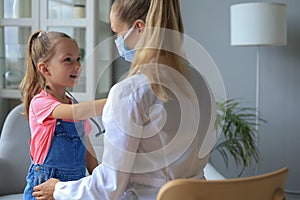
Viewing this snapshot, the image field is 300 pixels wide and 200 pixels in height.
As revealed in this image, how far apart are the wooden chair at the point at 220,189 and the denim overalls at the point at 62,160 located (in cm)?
57

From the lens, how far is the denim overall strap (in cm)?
135

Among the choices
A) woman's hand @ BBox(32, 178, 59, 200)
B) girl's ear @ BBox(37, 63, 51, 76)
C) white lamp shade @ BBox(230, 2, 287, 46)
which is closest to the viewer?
woman's hand @ BBox(32, 178, 59, 200)

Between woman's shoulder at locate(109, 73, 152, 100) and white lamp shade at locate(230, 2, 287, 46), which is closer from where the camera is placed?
woman's shoulder at locate(109, 73, 152, 100)

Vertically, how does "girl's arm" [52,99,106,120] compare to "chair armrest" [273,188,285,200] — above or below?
above

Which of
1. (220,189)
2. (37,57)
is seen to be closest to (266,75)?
(37,57)

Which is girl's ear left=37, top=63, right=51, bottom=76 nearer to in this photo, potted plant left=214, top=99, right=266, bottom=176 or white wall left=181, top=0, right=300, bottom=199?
potted plant left=214, top=99, right=266, bottom=176

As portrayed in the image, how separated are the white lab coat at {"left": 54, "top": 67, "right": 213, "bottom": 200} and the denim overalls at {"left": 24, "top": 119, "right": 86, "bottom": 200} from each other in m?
0.29

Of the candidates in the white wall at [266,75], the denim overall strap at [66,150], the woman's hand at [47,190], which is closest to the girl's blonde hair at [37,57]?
the denim overall strap at [66,150]

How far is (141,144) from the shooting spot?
973mm

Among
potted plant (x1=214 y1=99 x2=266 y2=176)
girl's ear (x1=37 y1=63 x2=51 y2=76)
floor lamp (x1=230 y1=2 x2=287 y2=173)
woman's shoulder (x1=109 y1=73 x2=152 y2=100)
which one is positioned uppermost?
floor lamp (x1=230 y1=2 x2=287 y2=173)

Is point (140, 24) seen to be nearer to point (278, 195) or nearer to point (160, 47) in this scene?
point (160, 47)

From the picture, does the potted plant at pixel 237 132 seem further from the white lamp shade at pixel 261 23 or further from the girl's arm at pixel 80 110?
the girl's arm at pixel 80 110

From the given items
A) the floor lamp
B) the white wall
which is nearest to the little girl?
the floor lamp

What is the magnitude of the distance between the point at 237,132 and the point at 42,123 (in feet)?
6.71
